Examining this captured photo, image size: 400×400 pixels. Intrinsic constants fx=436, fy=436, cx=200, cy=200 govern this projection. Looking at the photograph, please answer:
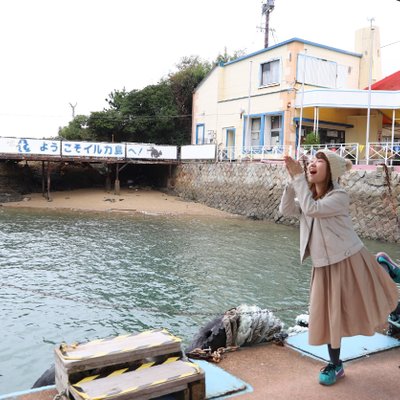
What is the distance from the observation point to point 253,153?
2486 cm

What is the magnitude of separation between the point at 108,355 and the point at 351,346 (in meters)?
2.33

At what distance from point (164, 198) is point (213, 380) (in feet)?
75.9

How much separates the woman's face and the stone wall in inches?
387

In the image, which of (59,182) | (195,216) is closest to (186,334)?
(195,216)

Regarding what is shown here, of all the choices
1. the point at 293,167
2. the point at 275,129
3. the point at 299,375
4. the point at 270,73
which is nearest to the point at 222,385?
the point at 299,375

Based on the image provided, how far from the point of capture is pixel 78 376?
2.87 metres

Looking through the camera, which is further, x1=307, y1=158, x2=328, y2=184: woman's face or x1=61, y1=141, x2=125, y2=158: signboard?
x1=61, y1=141, x2=125, y2=158: signboard

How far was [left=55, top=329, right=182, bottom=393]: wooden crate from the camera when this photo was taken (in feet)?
9.39

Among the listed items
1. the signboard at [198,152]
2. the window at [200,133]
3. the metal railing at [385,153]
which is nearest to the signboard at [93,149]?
the signboard at [198,152]

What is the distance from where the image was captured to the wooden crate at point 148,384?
2676 millimetres

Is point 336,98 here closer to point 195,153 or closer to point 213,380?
point 195,153

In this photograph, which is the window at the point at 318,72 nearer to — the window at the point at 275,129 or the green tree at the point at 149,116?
the window at the point at 275,129

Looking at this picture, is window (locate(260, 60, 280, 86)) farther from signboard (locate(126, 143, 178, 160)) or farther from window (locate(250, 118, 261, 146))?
signboard (locate(126, 143, 178, 160))

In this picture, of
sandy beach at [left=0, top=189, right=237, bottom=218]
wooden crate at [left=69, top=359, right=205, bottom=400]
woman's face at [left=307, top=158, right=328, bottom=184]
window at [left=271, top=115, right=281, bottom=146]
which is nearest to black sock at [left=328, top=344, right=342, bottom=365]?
wooden crate at [left=69, top=359, right=205, bottom=400]
